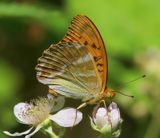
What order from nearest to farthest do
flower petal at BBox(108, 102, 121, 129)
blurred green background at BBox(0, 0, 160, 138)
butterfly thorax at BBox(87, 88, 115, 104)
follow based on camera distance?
1. flower petal at BBox(108, 102, 121, 129)
2. butterfly thorax at BBox(87, 88, 115, 104)
3. blurred green background at BBox(0, 0, 160, 138)

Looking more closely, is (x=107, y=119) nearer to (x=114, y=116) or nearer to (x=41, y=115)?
(x=114, y=116)

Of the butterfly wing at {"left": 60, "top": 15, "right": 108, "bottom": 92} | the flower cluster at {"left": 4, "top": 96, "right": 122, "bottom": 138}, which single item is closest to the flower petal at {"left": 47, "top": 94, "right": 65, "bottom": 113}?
the flower cluster at {"left": 4, "top": 96, "right": 122, "bottom": 138}

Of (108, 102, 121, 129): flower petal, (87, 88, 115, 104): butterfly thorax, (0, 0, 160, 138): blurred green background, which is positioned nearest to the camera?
(108, 102, 121, 129): flower petal

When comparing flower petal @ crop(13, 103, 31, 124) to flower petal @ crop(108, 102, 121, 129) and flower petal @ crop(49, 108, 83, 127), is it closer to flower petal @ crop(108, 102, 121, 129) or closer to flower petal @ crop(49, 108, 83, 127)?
flower petal @ crop(49, 108, 83, 127)

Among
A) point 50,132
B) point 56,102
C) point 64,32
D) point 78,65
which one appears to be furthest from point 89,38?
point 64,32

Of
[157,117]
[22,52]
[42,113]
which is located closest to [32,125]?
[42,113]
